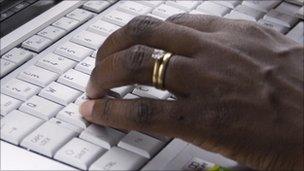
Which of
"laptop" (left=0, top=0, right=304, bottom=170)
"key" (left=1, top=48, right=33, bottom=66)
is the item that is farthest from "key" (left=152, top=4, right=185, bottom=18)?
"key" (left=1, top=48, right=33, bottom=66)

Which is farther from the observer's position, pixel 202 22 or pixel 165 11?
pixel 165 11

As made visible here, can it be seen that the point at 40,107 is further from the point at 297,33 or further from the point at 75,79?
the point at 297,33

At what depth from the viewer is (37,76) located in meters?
0.73

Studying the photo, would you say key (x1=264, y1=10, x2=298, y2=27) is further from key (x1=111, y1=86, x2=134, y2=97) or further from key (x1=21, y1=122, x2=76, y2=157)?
key (x1=21, y1=122, x2=76, y2=157)

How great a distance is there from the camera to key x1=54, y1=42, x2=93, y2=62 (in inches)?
30.3

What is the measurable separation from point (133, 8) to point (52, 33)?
135 millimetres

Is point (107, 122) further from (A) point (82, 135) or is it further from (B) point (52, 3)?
(B) point (52, 3)

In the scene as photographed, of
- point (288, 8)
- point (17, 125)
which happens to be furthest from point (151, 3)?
point (17, 125)

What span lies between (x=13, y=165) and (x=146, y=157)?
135 mm

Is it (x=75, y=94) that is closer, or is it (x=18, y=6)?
(x=75, y=94)

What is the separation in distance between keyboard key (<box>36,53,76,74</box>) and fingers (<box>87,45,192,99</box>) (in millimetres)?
93

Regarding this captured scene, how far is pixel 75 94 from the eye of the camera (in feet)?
2.33

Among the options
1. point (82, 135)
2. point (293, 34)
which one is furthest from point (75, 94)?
point (293, 34)

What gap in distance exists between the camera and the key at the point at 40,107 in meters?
0.67
